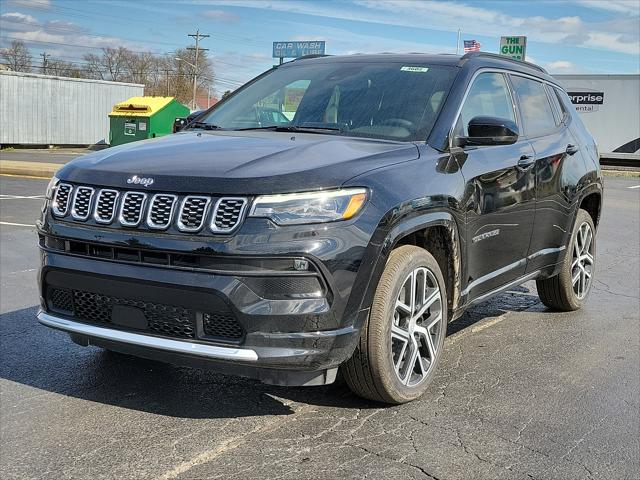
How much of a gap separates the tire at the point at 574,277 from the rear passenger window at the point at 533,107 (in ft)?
2.95

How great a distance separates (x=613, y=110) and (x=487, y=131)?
27.5 m

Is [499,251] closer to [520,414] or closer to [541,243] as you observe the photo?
[541,243]

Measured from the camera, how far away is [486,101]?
4887mm

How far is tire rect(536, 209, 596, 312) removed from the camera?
6008 millimetres

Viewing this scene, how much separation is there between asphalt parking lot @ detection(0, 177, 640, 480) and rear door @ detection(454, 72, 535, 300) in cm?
61

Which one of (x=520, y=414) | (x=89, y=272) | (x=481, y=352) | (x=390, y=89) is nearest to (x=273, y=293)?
(x=89, y=272)

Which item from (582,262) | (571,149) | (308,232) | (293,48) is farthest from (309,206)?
(293,48)

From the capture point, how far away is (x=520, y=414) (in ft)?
12.8

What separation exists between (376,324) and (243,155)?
1.03m

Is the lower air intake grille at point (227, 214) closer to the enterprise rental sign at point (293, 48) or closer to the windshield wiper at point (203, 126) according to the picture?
the windshield wiper at point (203, 126)

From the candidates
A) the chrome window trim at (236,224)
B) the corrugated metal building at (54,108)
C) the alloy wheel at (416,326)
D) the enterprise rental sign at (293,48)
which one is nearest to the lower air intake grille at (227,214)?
the chrome window trim at (236,224)

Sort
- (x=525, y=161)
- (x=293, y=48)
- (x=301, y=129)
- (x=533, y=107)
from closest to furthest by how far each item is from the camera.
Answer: (x=301, y=129), (x=525, y=161), (x=533, y=107), (x=293, y=48)

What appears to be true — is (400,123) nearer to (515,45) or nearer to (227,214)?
(227,214)

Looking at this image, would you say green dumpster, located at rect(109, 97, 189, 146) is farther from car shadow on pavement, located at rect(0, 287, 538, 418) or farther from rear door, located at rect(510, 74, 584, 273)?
car shadow on pavement, located at rect(0, 287, 538, 418)
